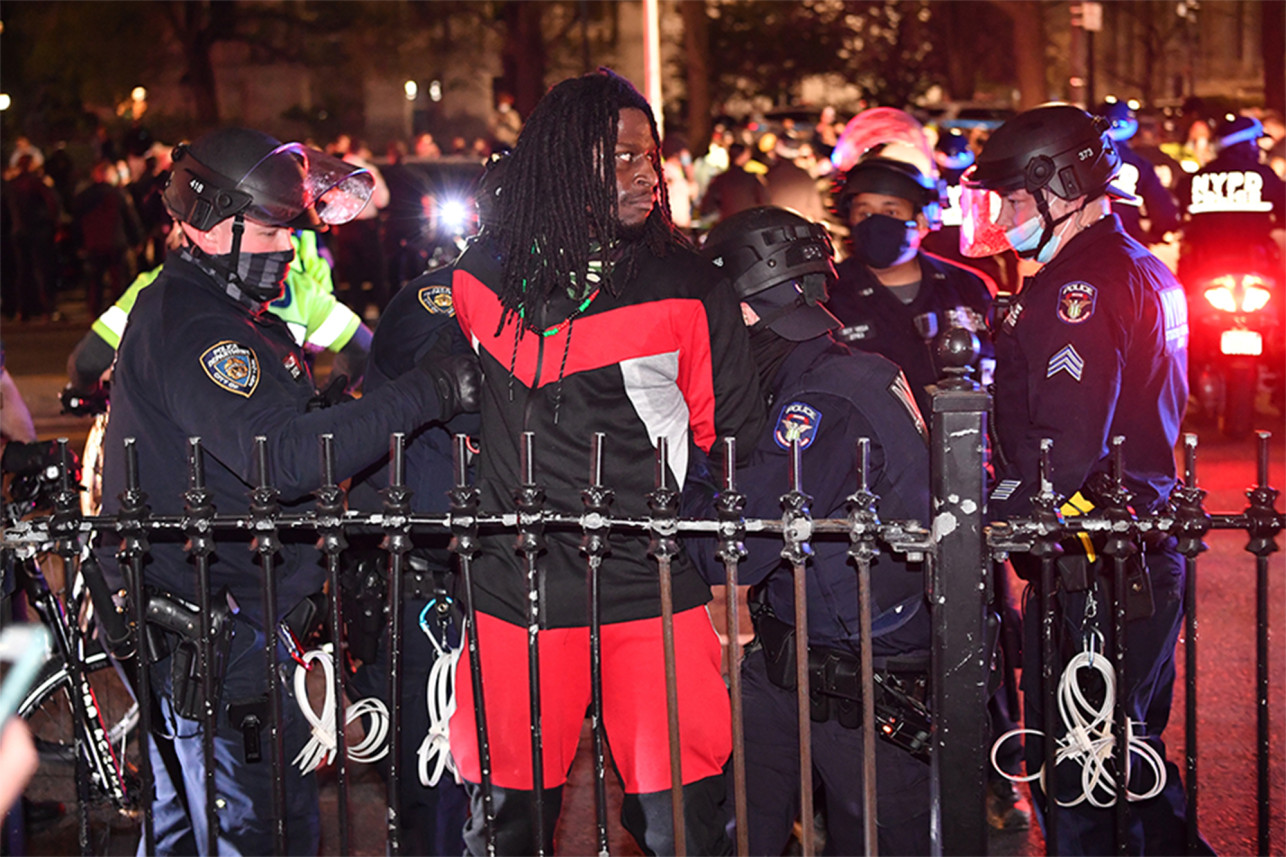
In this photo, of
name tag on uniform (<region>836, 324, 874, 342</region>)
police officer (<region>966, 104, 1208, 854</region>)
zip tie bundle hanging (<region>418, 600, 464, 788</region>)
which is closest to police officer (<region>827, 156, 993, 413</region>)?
name tag on uniform (<region>836, 324, 874, 342</region>)

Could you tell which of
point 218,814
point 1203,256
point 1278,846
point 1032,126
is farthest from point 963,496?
point 1203,256

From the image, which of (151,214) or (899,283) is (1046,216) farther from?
(151,214)

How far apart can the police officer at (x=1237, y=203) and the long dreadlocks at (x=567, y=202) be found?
27.1ft

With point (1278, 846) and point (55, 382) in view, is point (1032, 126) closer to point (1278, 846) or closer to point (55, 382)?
point (1278, 846)

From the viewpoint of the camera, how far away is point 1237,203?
10148 millimetres

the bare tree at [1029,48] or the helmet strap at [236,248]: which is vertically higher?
the bare tree at [1029,48]

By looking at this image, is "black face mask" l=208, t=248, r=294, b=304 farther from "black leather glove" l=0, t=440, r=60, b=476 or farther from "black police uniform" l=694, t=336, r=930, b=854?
"black police uniform" l=694, t=336, r=930, b=854

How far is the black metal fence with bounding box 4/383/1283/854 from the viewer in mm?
2742

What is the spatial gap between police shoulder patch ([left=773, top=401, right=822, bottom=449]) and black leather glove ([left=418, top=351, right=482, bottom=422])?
0.74m

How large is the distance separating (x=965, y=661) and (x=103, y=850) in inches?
124

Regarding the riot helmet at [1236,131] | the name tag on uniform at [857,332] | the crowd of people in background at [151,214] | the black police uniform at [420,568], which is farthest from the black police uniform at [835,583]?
the crowd of people in background at [151,214]

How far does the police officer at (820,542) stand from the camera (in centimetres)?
321

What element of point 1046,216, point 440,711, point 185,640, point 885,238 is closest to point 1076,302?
point 1046,216

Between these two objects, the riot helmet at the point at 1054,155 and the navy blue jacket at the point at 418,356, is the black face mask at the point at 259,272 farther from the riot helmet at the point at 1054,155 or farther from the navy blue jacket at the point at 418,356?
the riot helmet at the point at 1054,155
